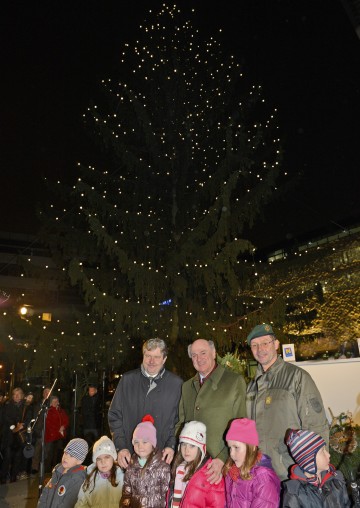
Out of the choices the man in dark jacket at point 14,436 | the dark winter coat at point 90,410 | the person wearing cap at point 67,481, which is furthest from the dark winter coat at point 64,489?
the dark winter coat at point 90,410

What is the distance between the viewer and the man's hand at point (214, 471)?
3.19 m

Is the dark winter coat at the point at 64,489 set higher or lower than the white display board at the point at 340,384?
lower

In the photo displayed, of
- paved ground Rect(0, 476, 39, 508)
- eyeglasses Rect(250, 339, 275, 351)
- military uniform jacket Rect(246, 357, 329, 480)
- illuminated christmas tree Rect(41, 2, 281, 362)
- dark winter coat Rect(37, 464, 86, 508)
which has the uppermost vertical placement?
illuminated christmas tree Rect(41, 2, 281, 362)

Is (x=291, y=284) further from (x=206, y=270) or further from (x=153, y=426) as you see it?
(x=153, y=426)

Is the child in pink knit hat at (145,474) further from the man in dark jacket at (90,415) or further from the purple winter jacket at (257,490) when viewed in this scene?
the man in dark jacket at (90,415)

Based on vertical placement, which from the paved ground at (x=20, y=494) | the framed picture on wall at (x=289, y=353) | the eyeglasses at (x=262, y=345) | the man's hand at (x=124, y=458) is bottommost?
the paved ground at (x=20, y=494)

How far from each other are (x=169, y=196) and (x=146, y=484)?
→ 9.05 m

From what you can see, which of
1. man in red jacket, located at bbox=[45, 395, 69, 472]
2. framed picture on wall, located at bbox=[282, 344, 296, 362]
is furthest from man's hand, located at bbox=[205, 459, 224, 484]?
man in red jacket, located at bbox=[45, 395, 69, 472]

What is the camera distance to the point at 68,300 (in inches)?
1431

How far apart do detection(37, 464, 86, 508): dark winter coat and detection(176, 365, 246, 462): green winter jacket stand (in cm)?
125

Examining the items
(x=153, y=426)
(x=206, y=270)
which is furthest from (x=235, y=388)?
(x=206, y=270)

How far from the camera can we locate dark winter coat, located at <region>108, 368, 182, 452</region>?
3.88m

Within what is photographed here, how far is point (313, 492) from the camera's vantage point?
2656 mm

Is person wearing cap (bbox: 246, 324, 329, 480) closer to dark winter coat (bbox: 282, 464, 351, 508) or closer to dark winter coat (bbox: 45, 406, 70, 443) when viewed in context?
dark winter coat (bbox: 282, 464, 351, 508)
